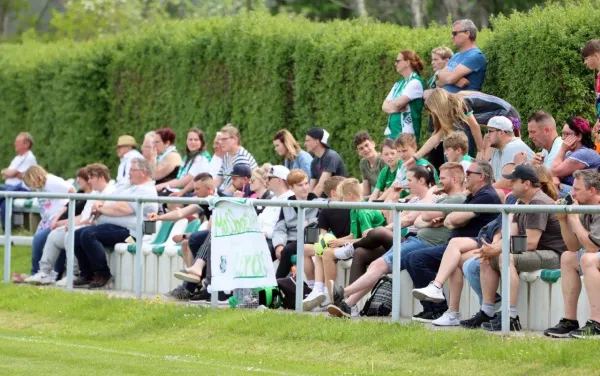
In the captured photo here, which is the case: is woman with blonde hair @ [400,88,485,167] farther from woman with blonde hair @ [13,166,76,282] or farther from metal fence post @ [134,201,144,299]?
woman with blonde hair @ [13,166,76,282]

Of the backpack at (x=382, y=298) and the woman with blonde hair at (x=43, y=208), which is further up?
the woman with blonde hair at (x=43, y=208)

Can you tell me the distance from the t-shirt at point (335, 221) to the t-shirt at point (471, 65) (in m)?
2.58

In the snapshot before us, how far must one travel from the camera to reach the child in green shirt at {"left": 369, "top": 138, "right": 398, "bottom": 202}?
55.0 feet

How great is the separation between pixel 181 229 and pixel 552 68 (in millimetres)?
5018

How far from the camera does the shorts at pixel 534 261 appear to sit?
43.5 feet

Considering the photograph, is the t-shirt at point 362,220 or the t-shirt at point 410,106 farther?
the t-shirt at point 410,106

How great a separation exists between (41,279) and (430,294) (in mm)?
7464

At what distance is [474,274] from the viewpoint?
1348 centimetres

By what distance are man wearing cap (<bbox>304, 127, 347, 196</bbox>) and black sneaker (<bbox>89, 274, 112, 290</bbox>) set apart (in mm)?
2951

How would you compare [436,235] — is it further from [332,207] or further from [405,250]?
[332,207]

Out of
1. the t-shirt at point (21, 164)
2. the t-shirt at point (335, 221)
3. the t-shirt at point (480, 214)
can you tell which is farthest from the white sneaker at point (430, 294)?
the t-shirt at point (21, 164)

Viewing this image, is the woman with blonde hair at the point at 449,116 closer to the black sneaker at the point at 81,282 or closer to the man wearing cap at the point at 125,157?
the black sneaker at the point at 81,282

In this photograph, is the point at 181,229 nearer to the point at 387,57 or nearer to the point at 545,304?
the point at 387,57

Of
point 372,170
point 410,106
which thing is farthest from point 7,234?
point 410,106
